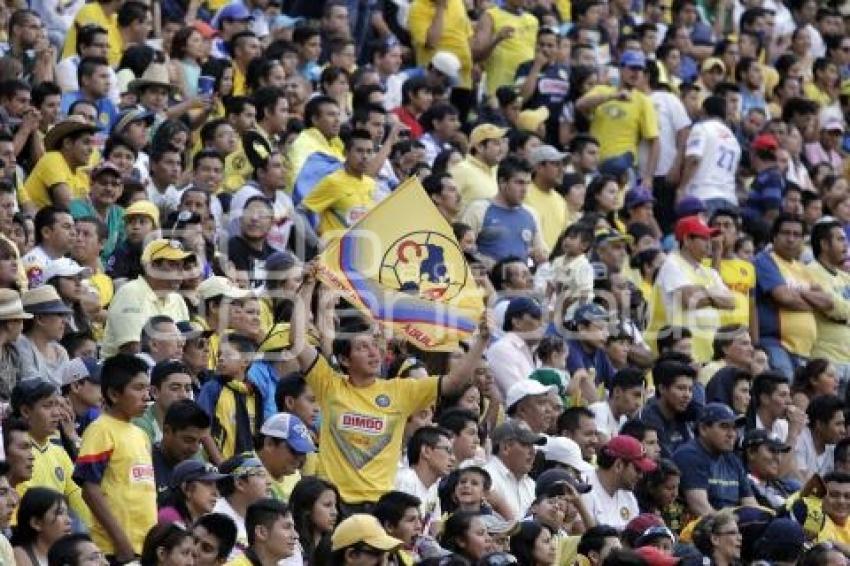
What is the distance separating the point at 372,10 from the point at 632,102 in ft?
7.71

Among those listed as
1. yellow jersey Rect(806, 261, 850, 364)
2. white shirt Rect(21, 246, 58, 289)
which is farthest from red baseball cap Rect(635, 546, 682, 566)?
yellow jersey Rect(806, 261, 850, 364)

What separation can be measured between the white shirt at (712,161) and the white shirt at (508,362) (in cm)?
530

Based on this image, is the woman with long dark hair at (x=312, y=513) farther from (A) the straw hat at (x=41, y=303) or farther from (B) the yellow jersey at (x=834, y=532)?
(B) the yellow jersey at (x=834, y=532)

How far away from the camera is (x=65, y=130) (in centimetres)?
1516

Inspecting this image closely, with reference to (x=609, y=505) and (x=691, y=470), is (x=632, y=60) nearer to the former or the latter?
(x=691, y=470)

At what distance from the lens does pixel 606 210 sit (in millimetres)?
18359

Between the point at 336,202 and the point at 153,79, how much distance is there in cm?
154

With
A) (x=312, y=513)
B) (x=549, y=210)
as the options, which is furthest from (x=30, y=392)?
(x=549, y=210)

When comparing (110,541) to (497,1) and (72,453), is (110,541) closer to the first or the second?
(72,453)

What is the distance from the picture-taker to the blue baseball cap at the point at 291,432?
39.1 feet

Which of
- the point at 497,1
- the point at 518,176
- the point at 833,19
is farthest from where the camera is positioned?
the point at 833,19

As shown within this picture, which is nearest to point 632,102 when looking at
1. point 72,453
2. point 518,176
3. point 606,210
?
point 606,210

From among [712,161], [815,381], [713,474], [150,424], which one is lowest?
[712,161]

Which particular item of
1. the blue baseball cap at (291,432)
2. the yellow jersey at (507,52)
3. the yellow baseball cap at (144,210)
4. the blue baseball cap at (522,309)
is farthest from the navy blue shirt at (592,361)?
the yellow jersey at (507,52)
